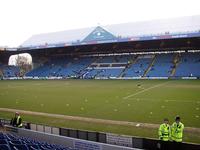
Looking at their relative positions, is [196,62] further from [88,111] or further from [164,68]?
[88,111]

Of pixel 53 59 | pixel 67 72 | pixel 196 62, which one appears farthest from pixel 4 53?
pixel 196 62

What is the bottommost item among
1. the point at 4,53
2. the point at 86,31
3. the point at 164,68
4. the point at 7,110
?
the point at 7,110

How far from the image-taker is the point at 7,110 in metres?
24.5

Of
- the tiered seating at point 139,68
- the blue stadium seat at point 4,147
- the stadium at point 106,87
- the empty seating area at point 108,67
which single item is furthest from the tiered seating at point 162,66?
the blue stadium seat at point 4,147

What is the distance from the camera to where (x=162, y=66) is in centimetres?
5966

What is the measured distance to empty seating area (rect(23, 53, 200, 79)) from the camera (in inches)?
2249

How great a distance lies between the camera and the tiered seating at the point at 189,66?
178ft

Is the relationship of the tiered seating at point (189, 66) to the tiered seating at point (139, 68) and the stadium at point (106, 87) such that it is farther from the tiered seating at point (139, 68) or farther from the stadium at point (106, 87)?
the tiered seating at point (139, 68)

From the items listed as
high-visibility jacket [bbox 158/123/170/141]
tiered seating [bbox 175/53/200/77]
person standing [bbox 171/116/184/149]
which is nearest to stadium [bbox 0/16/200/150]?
tiered seating [bbox 175/53/200/77]

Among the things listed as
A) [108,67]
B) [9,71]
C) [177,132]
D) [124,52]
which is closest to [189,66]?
[108,67]

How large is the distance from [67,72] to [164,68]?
2527 centimetres

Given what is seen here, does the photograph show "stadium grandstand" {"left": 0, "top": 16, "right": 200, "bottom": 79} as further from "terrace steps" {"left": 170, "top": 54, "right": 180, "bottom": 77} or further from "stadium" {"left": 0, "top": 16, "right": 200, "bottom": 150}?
"stadium" {"left": 0, "top": 16, "right": 200, "bottom": 150}

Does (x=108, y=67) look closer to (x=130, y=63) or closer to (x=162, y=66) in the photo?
(x=130, y=63)

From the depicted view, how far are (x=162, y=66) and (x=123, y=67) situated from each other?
958 centimetres
